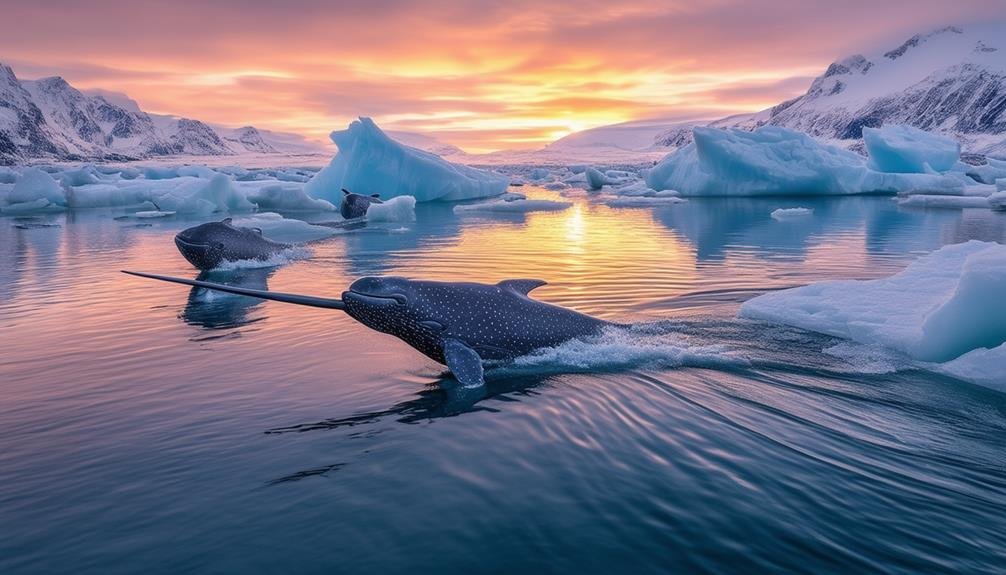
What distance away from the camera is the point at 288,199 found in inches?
1438

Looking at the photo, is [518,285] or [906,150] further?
[906,150]

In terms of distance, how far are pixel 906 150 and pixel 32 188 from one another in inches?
2156

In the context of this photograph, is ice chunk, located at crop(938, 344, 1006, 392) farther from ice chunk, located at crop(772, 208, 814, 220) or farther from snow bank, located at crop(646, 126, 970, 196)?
snow bank, located at crop(646, 126, 970, 196)

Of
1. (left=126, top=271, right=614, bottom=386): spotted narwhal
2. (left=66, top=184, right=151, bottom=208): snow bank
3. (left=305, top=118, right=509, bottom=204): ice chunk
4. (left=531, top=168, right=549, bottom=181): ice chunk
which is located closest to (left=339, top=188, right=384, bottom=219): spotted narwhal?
(left=305, top=118, right=509, bottom=204): ice chunk

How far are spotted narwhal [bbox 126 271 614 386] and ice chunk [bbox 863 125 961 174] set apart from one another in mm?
46019

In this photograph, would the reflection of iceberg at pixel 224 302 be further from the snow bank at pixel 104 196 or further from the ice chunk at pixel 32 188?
the ice chunk at pixel 32 188

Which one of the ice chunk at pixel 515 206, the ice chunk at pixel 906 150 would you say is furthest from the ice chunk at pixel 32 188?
the ice chunk at pixel 906 150

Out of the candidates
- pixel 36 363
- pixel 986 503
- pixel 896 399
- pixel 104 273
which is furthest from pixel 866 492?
pixel 104 273

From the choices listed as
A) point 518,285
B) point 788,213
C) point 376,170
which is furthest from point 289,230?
point 788,213

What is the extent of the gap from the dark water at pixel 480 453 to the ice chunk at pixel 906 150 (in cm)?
4319

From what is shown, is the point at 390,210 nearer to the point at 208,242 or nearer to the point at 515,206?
the point at 515,206

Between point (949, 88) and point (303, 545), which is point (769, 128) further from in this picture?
point (949, 88)

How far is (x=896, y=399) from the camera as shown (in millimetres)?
6098

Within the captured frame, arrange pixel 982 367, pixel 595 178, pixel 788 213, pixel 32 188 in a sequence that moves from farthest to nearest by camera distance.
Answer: pixel 595 178 → pixel 32 188 → pixel 788 213 → pixel 982 367
